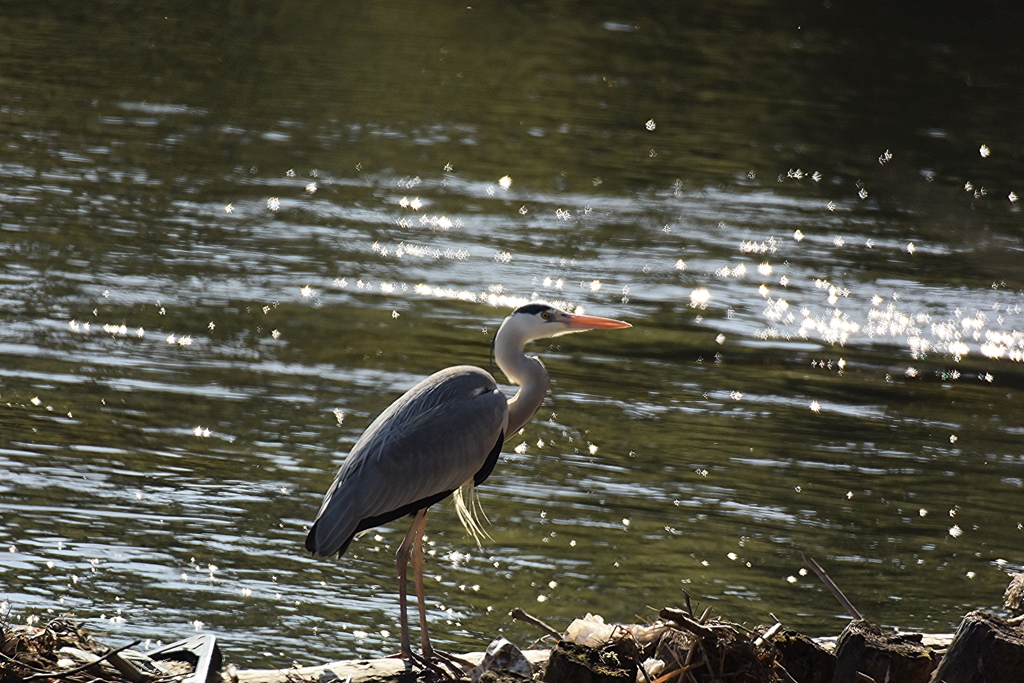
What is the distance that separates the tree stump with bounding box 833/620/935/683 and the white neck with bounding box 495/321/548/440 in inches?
84.6

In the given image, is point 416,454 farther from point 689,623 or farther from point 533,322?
point 689,623

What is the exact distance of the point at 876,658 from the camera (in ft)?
14.5

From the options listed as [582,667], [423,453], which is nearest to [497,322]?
[423,453]

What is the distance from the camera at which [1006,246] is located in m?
14.2

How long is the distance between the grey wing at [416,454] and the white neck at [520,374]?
24 centimetres

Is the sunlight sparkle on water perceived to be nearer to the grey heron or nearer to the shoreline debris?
the grey heron

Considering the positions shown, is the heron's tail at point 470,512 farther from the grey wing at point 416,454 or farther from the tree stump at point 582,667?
the tree stump at point 582,667

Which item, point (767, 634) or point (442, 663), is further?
point (442, 663)

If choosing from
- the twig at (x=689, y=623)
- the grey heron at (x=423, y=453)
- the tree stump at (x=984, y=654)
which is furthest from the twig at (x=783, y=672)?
the grey heron at (x=423, y=453)

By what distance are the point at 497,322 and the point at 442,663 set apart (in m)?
5.81

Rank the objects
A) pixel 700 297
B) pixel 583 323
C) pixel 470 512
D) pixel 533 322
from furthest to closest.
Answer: pixel 700 297
pixel 470 512
pixel 583 323
pixel 533 322

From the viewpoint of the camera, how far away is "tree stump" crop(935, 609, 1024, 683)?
420 centimetres

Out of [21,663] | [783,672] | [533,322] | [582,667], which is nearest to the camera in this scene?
[582,667]

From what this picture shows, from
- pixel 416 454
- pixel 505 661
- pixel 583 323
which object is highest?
pixel 583 323
